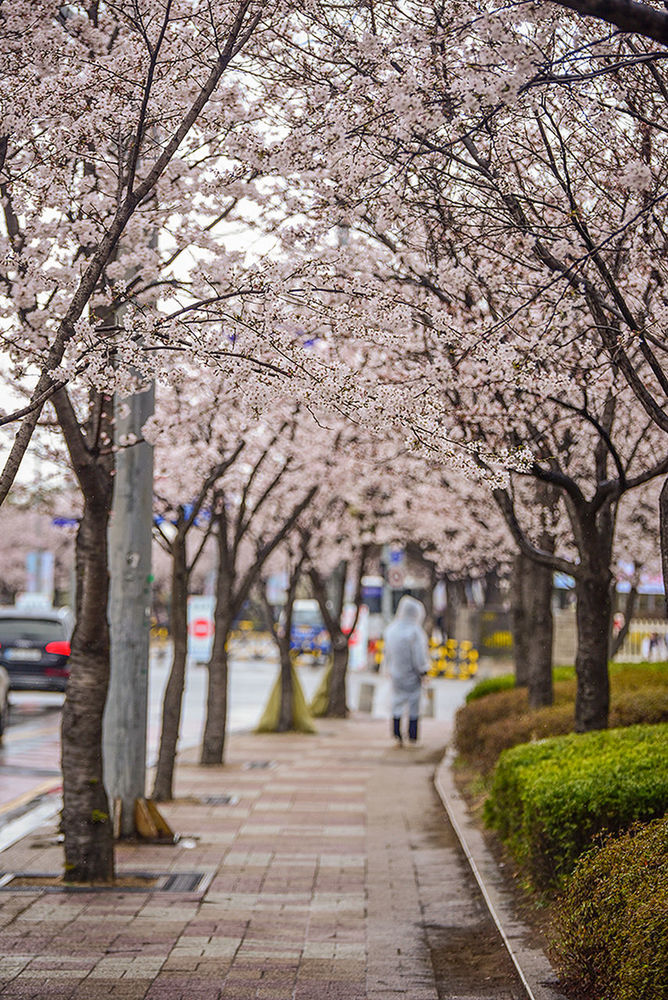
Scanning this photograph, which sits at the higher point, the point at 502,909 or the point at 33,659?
the point at 33,659

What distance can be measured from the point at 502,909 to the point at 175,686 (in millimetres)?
5813

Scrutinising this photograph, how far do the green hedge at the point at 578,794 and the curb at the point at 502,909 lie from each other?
0.81 ft

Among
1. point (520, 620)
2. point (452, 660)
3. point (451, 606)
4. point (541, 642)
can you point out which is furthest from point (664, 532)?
point (451, 606)

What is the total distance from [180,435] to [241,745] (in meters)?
6.83

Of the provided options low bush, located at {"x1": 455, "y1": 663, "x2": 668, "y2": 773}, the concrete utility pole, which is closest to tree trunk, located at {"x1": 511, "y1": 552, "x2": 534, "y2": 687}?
low bush, located at {"x1": 455, "y1": 663, "x2": 668, "y2": 773}

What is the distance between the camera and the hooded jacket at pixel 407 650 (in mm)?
16953

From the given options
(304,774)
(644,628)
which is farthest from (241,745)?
(644,628)

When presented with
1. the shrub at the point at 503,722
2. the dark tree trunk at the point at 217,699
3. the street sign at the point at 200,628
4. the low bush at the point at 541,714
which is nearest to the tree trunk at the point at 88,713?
the low bush at the point at 541,714

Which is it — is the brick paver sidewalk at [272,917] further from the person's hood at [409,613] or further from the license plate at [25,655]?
the license plate at [25,655]

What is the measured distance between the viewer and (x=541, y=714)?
10977mm

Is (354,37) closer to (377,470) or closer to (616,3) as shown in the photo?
(616,3)

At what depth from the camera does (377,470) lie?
16.0 metres

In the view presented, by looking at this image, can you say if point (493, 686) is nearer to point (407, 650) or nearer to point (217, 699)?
point (407, 650)

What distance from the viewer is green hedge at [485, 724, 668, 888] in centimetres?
614
